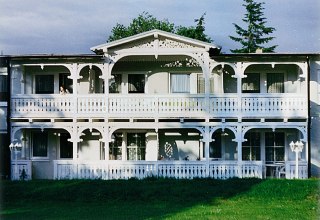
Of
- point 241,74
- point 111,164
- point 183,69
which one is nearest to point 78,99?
point 111,164

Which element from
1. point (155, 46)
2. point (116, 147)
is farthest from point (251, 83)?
point (116, 147)

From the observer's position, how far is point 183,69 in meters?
35.1

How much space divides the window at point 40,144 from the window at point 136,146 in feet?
15.5

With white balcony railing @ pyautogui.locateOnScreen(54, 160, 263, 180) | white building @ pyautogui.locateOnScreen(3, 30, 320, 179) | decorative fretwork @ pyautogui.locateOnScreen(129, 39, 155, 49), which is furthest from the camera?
decorative fretwork @ pyautogui.locateOnScreen(129, 39, 155, 49)

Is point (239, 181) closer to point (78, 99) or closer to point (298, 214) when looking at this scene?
point (298, 214)

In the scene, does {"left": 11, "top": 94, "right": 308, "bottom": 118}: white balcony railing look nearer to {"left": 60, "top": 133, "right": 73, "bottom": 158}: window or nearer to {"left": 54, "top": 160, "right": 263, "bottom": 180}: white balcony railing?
{"left": 54, "top": 160, "right": 263, "bottom": 180}: white balcony railing

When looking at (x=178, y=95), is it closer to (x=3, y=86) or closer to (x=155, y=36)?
(x=155, y=36)

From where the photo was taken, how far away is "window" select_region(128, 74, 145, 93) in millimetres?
35469

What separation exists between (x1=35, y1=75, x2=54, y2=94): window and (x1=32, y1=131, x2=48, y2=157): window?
7.84 ft

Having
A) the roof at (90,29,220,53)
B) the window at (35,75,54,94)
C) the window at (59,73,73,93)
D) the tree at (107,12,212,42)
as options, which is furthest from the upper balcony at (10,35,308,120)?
the tree at (107,12,212,42)

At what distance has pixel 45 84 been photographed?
1403 inches

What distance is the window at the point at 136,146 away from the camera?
116ft

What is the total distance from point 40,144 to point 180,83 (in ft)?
28.4

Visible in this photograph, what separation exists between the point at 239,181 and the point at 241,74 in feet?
20.1
